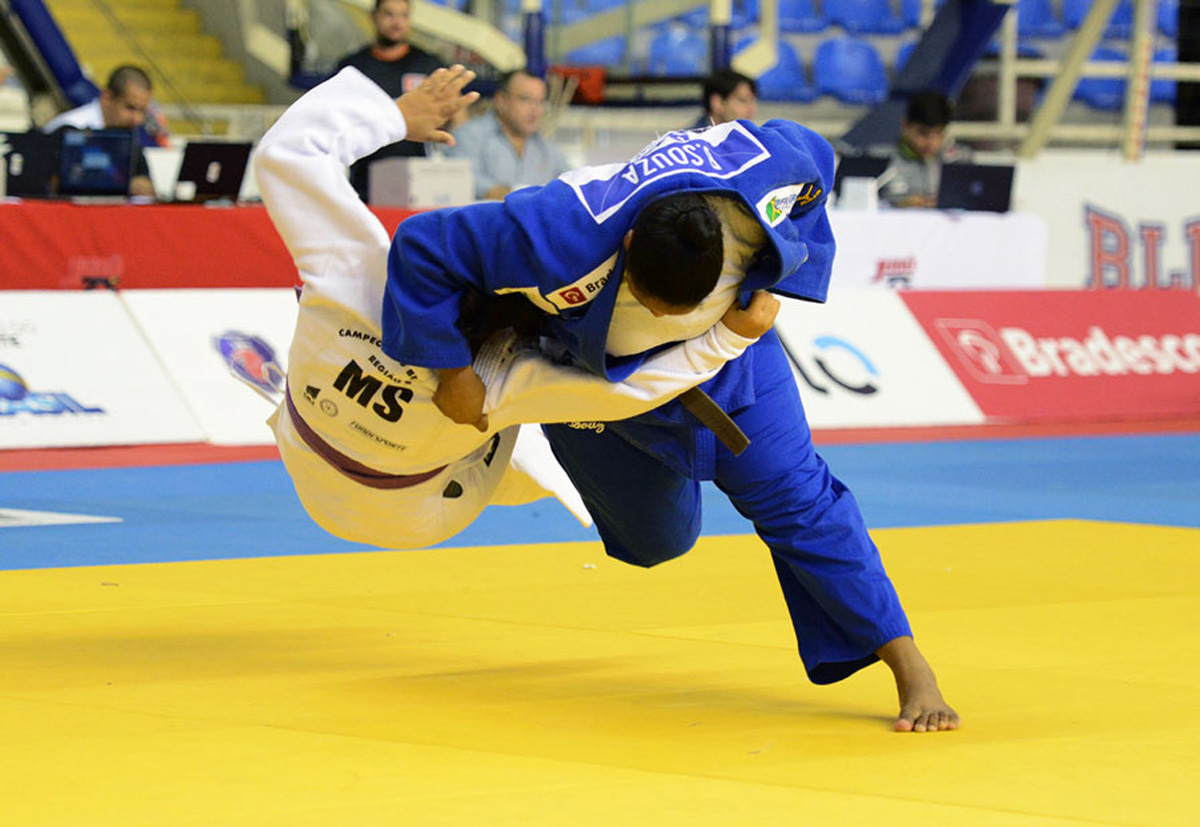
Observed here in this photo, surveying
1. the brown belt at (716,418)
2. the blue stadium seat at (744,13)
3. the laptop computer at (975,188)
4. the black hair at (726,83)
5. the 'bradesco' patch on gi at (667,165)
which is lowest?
the blue stadium seat at (744,13)

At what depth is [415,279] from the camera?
115 inches

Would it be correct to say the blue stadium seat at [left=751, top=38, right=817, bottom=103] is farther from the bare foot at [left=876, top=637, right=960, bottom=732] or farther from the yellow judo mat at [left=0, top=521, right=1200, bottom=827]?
the bare foot at [left=876, top=637, right=960, bottom=732]

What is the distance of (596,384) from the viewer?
3016 mm

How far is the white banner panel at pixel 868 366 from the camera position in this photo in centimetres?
845

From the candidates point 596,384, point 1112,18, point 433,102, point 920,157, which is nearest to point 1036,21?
point 1112,18

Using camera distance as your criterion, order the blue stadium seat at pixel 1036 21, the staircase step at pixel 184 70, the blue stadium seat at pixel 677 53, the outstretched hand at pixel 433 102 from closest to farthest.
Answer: the outstretched hand at pixel 433 102 < the staircase step at pixel 184 70 < the blue stadium seat at pixel 677 53 < the blue stadium seat at pixel 1036 21

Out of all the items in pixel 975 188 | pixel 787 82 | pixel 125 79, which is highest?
pixel 125 79

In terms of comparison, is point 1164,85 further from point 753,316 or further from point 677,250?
point 677,250

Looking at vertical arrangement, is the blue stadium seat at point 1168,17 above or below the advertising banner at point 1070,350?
below

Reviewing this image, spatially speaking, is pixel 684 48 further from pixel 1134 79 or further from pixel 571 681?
pixel 571 681

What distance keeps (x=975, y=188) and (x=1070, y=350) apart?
1673mm

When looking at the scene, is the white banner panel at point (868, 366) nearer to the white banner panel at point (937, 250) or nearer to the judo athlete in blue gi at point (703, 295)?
the white banner panel at point (937, 250)

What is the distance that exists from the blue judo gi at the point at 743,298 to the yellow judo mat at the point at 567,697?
Result: 26cm

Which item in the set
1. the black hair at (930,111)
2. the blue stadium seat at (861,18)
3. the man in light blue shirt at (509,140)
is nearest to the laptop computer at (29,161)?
the man in light blue shirt at (509,140)
